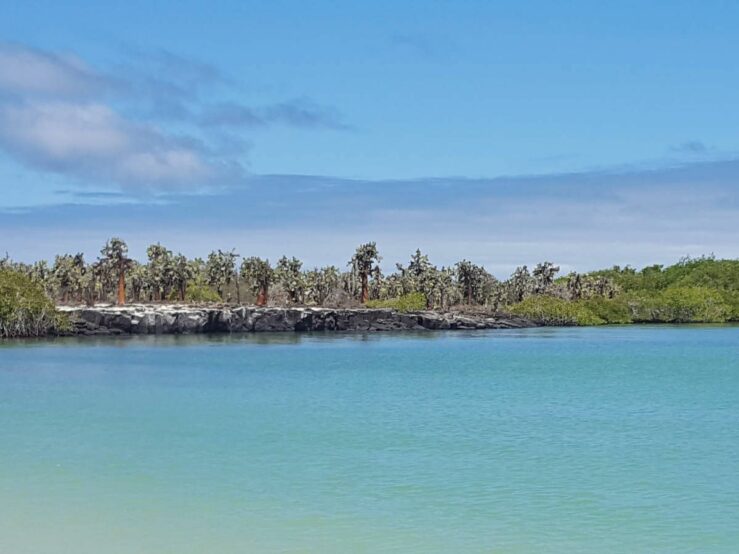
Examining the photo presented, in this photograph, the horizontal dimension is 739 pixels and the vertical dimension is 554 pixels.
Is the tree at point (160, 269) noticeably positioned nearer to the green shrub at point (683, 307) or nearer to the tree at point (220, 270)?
the tree at point (220, 270)

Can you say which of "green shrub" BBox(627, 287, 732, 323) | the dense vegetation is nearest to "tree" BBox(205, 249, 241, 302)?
the dense vegetation

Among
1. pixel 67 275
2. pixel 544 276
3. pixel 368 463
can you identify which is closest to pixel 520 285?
pixel 544 276

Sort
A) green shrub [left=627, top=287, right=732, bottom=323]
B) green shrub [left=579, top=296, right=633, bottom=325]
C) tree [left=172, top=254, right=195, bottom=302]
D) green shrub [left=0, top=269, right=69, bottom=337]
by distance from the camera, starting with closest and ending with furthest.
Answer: green shrub [left=0, top=269, right=69, bottom=337] < tree [left=172, top=254, right=195, bottom=302] < green shrub [left=579, top=296, right=633, bottom=325] < green shrub [left=627, top=287, right=732, bottom=323]

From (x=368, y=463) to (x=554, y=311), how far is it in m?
136

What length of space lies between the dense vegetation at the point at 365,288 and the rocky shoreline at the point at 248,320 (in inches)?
221

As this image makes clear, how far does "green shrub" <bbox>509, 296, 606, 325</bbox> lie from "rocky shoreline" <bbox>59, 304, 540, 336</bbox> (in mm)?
5804

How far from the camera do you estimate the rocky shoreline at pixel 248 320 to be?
11625 centimetres

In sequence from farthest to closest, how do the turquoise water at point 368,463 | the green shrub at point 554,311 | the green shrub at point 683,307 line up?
the green shrub at point 683,307
the green shrub at point 554,311
the turquoise water at point 368,463

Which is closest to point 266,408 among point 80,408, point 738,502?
point 80,408

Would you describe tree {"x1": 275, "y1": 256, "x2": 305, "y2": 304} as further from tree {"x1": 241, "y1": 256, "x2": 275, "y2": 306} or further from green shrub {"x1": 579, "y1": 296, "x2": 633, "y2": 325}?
green shrub {"x1": 579, "y1": 296, "x2": 633, "y2": 325}

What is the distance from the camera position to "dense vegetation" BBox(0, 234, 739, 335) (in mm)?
142125

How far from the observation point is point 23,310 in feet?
340

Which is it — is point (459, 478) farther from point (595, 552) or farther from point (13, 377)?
point (13, 377)

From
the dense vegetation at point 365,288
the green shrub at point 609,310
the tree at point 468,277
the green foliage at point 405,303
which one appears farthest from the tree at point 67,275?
the green shrub at point 609,310
